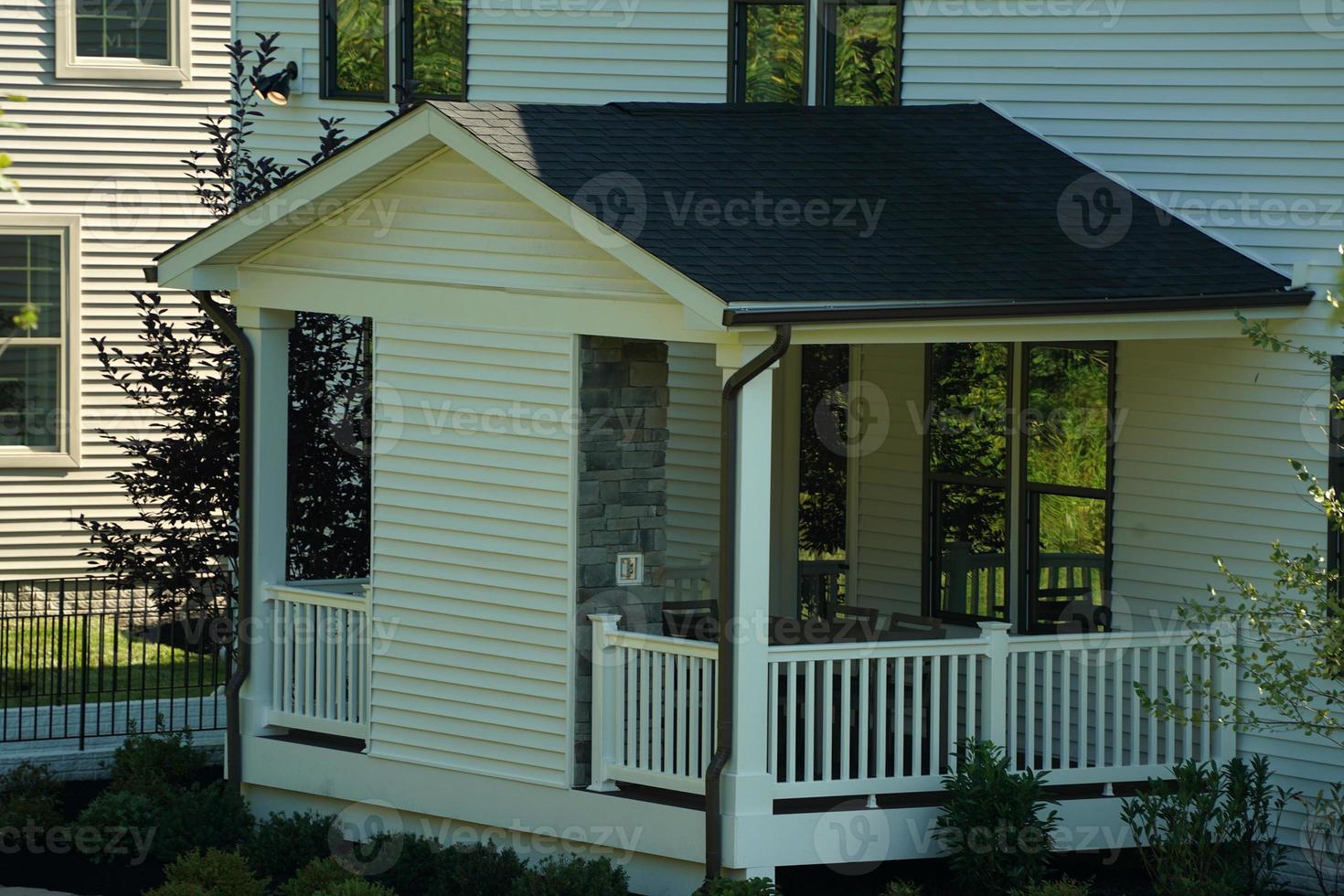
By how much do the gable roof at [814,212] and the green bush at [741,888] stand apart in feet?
9.57

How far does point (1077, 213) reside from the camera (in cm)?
1125

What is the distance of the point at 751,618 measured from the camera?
31.1 ft

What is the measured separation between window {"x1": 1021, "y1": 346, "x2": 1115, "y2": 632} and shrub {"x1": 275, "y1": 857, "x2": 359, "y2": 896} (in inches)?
194

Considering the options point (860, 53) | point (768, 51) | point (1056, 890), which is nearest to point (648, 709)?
point (1056, 890)

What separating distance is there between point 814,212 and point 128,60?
999 centimetres

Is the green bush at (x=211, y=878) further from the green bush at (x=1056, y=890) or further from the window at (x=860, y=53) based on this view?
the window at (x=860, y=53)

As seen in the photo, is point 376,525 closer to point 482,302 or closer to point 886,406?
→ point 482,302

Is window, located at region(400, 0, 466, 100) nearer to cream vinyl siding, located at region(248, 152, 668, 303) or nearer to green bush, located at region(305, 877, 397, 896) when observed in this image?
cream vinyl siding, located at region(248, 152, 668, 303)

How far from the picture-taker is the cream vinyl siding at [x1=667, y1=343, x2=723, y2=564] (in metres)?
13.6

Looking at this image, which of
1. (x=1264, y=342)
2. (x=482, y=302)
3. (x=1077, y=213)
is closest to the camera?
(x=1264, y=342)

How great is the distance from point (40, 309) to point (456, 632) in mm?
8993

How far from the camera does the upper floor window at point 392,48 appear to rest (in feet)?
48.3

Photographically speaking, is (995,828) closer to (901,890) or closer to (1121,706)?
(901,890)

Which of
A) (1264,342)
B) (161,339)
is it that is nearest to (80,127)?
(161,339)
